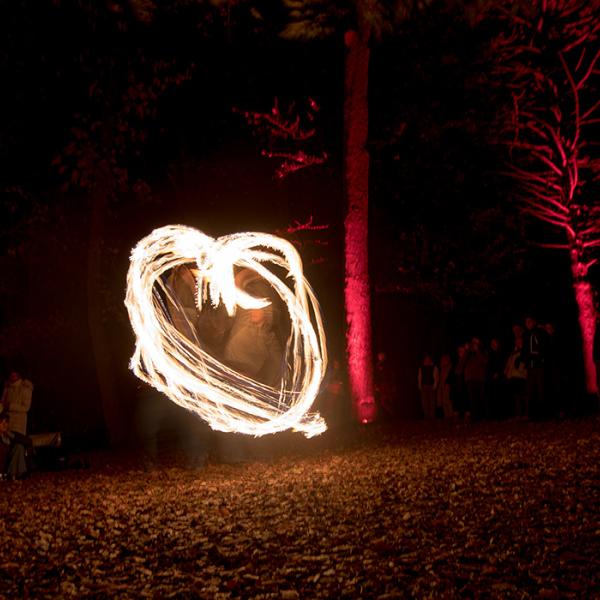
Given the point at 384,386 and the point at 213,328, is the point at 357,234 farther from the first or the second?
the point at 213,328

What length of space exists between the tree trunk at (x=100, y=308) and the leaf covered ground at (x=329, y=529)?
9603 millimetres

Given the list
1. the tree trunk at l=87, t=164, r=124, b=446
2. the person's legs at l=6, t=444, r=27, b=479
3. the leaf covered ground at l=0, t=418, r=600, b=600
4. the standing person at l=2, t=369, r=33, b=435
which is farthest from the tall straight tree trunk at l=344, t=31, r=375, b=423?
the person's legs at l=6, t=444, r=27, b=479

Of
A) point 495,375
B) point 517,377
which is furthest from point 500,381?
point 517,377

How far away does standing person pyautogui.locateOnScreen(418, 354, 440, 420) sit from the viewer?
2145 cm

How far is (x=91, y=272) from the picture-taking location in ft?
72.3

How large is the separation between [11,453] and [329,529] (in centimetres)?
824

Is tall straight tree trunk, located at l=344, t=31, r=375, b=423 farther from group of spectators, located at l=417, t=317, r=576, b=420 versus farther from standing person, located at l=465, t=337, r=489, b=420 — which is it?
group of spectators, located at l=417, t=317, r=576, b=420

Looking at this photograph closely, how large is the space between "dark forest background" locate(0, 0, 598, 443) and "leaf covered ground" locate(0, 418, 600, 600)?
9840 millimetres

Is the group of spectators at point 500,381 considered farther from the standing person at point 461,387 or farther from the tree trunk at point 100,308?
the tree trunk at point 100,308

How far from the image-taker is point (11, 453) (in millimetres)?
14797

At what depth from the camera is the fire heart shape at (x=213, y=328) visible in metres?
11.9

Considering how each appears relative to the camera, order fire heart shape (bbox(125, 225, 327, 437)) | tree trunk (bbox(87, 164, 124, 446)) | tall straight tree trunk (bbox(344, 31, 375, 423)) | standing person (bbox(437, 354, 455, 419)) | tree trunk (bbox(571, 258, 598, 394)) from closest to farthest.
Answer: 1. fire heart shape (bbox(125, 225, 327, 437))
2. tall straight tree trunk (bbox(344, 31, 375, 423))
3. tree trunk (bbox(571, 258, 598, 394))
4. tree trunk (bbox(87, 164, 124, 446))
5. standing person (bbox(437, 354, 455, 419))

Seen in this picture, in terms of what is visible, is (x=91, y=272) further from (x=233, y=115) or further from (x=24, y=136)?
(x=233, y=115)

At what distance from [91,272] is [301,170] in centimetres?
588
